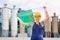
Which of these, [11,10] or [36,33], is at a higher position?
[11,10]

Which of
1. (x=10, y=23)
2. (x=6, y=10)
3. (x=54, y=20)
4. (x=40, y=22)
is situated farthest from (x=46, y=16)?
(x=54, y=20)

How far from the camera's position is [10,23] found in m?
16.1

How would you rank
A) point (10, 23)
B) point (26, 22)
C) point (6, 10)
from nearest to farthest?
point (26, 22) → point (6, 10) → point (10, 23)

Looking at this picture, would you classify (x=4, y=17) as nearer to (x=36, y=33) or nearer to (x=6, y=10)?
(x=6, y=10)

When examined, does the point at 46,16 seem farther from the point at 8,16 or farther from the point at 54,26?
the point at 54,26

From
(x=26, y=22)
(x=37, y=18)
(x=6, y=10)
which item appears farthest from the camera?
(x=6, y=10)

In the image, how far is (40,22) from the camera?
135 inches

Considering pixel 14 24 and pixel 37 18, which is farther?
pixel 14 24

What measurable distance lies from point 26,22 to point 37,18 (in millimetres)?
362

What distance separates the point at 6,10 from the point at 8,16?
0.87 meters

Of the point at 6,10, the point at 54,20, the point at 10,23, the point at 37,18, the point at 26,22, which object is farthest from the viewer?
the point at 54,20

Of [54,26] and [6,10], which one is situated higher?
[6,10]

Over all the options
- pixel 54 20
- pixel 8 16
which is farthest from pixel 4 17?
pixel 54 20

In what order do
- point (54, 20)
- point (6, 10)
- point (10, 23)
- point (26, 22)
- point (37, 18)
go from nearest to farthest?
point (37, 18)
point (26, 22)
point (6, 10)
point (10, 23)
point (54, 20)
